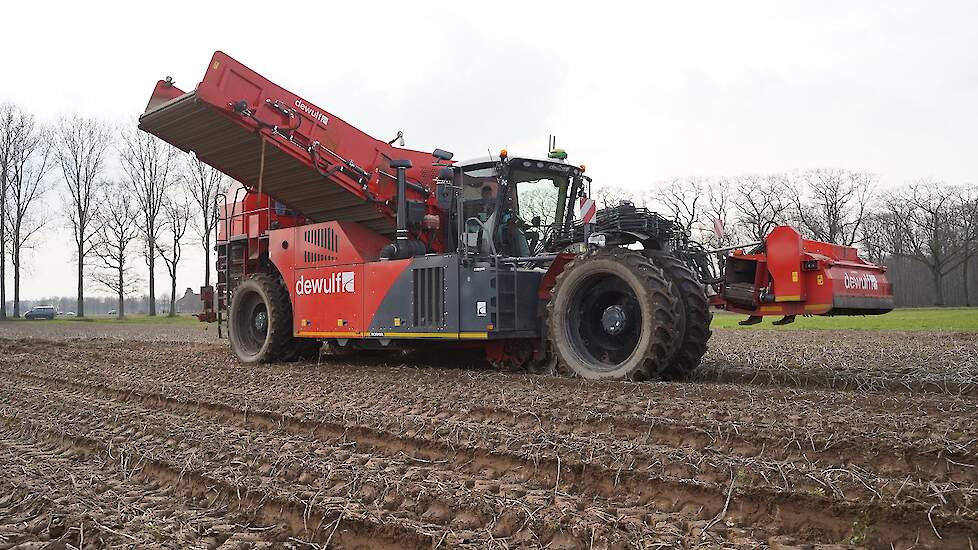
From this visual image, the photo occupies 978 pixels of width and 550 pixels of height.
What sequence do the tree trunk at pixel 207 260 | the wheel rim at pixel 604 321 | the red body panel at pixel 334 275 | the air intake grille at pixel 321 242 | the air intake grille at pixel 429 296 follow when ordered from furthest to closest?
the tree trunk at pixel 207 260 < the air intake grille at pixel 321 242 < the red body panel at pixel 334 275 < the air intake grille at pixel 429 296 < the wheel rim at pixel 604 321

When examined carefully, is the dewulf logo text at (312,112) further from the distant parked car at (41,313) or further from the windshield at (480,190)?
the distant parked car at (41,313)

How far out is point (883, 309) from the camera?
678cm

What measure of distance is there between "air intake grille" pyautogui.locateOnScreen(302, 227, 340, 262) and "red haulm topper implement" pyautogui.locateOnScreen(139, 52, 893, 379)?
0.04m

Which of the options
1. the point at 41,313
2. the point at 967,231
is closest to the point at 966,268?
the point at 967,231

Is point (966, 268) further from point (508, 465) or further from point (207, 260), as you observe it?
point (508, 465)

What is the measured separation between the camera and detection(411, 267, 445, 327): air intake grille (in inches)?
318

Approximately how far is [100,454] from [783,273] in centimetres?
538

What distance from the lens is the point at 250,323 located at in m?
11.0

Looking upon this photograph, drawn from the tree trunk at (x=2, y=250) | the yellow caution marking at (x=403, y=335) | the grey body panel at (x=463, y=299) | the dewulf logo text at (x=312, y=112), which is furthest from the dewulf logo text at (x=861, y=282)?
the tree trunk at (x=2, y=250)

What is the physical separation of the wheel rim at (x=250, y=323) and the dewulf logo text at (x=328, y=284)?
1.11 meters

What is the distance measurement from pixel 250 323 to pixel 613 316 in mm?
6173

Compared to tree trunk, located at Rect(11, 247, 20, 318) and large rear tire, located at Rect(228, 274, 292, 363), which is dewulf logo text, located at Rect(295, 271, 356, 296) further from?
tree trunk, located at Rect(11, 247, 20, 318)

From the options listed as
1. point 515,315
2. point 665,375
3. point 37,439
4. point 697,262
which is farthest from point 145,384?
point 697,262

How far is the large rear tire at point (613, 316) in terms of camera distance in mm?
6281
